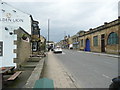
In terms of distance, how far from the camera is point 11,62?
28.0 ft

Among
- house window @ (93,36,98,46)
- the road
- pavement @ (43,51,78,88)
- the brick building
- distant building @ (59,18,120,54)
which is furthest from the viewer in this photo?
house window @ (93,36,98,46)

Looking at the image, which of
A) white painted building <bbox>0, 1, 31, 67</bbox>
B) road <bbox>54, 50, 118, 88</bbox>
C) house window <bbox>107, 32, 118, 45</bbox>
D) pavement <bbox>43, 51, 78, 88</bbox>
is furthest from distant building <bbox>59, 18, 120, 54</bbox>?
white painted building <bbox>0, 1, 31, 67</bbox>

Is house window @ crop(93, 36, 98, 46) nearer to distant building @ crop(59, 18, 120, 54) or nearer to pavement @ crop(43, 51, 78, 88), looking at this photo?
distant building @ crop(59, 18, 120, 54)

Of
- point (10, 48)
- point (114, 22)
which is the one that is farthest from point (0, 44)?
point (114, 22)

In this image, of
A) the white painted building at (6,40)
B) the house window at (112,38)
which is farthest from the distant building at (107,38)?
the white painted building at (6,40)

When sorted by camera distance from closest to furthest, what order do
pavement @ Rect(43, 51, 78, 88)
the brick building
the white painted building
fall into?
pavement @ Rect(43, 51, 78, 88), the white painted building, the brick building

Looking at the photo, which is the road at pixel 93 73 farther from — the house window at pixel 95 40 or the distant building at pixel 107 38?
the house window at pixel 95 40

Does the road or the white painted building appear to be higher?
the white painted building

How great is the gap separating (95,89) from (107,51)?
81.2 ft

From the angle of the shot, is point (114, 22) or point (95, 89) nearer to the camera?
point (95, 89)

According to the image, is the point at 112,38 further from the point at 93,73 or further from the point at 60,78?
the point at 60,78

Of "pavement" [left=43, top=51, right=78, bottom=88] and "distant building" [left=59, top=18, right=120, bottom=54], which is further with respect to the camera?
"distant building" [left=59, top=18, right=120, bottom=54]

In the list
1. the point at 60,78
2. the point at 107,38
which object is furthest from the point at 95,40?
the point at 60,78

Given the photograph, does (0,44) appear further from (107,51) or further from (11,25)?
(107,51)
